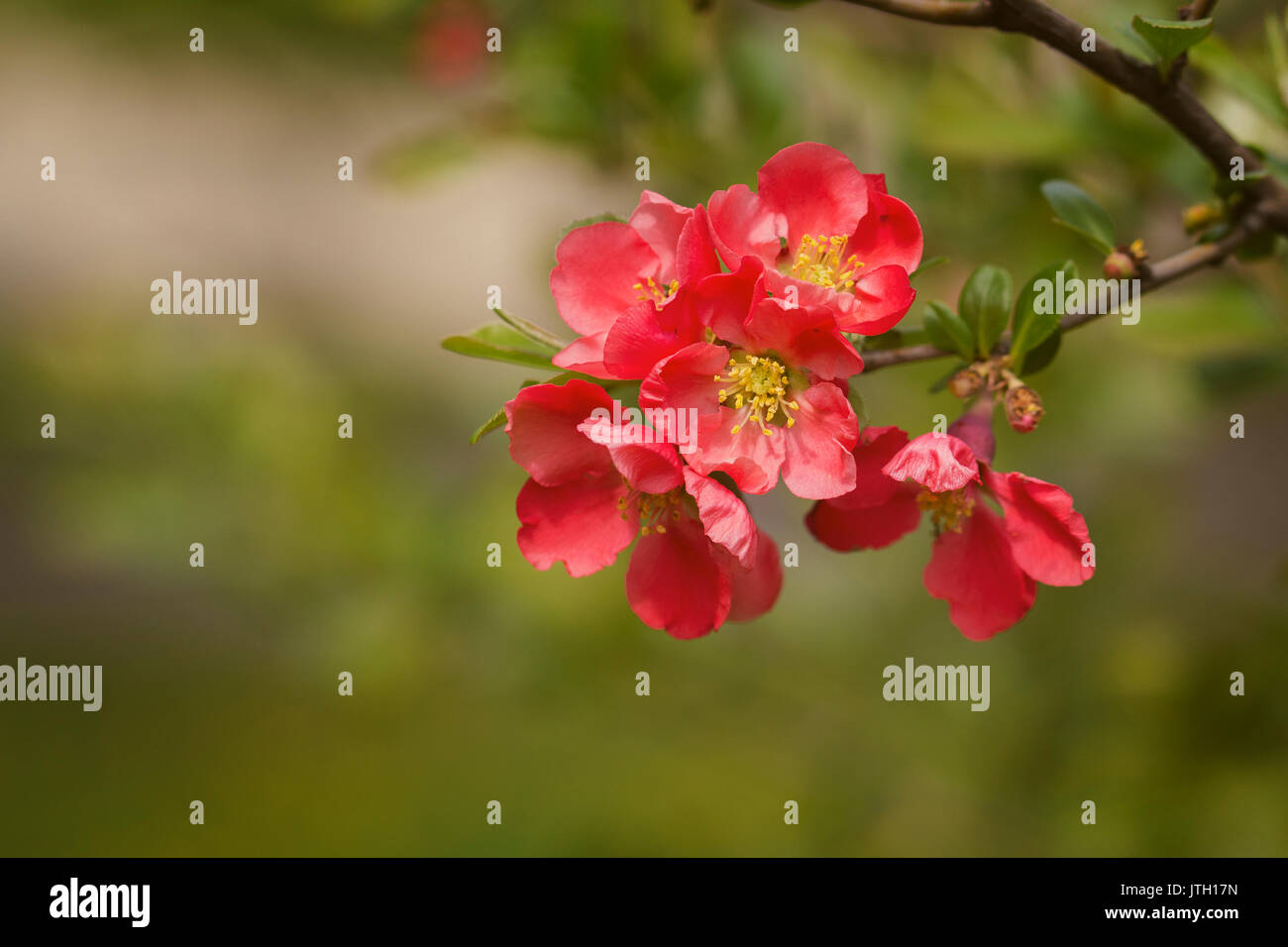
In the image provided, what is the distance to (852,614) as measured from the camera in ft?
5.37

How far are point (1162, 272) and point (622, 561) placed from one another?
965mm

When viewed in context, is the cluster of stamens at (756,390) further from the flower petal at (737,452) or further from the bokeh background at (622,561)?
the bokeh background at (622,561)

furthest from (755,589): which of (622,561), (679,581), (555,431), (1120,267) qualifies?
(622,561)

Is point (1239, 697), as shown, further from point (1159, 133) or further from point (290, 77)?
point (290, 77)

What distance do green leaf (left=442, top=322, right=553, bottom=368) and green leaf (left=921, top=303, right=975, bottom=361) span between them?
0.22m

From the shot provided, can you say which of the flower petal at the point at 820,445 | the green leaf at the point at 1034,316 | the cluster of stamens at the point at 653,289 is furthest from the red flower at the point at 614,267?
the green leaf at the point at 1034,316

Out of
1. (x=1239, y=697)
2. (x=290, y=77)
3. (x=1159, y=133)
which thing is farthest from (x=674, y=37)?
(x=290, y=77)

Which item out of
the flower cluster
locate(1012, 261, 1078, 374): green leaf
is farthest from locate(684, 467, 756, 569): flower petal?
locate(1012, 261, 1078, 374): green leaf

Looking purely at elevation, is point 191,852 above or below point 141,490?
below

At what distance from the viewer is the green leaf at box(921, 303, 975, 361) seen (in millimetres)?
592

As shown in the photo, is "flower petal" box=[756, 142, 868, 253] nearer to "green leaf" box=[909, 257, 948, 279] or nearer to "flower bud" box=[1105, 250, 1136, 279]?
"green leaf" box=[909, 257, 948, 279]

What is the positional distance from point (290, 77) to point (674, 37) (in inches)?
61.4

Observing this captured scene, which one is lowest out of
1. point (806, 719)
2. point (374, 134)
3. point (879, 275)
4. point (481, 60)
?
point (806, 719)

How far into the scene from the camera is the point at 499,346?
58 cm
